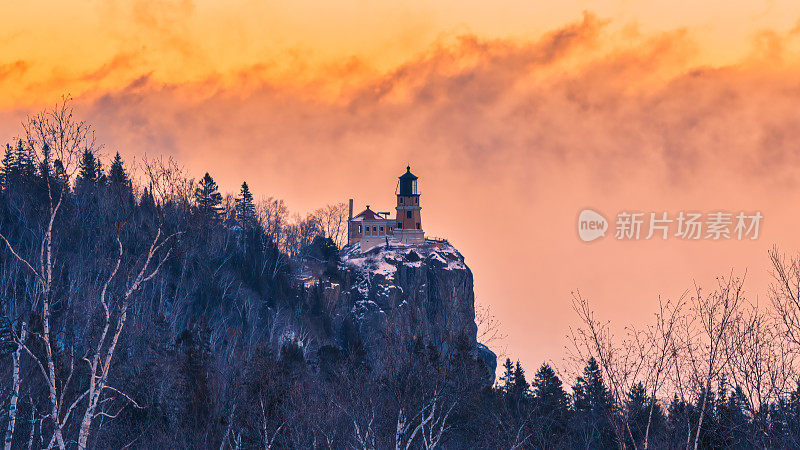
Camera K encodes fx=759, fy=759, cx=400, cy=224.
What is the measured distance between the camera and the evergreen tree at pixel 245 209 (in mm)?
98812

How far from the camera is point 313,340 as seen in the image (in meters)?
81.9

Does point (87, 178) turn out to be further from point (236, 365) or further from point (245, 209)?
point (236, 365)

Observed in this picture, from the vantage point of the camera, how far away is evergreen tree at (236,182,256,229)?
98812mm

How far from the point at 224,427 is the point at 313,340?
159ft

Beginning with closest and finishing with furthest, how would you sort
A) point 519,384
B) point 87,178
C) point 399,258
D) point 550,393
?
point 550,393 < point 519,384 < point 87,178 < point 399,258

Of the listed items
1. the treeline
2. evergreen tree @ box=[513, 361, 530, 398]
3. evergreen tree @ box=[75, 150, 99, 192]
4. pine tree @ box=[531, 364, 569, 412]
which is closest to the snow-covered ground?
evergreen tree @ box=[75, 150, 99, 192]

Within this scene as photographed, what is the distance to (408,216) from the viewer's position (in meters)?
120

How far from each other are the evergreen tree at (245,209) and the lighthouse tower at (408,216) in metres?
25.9

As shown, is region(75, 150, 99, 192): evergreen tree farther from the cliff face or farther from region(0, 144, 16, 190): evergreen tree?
the cliff face

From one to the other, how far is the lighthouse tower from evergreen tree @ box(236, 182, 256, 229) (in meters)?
25.9

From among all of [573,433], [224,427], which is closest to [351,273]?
[573,433]

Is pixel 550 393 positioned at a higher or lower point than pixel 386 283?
lower

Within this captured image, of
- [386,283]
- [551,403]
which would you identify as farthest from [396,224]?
[551,403]

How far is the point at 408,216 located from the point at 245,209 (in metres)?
29.4
